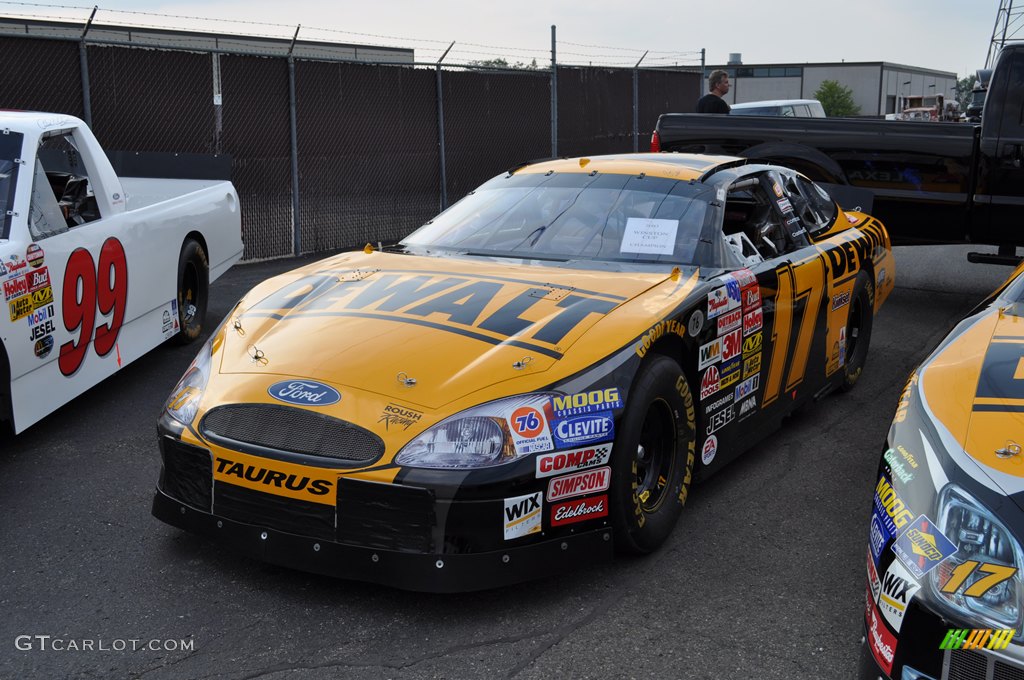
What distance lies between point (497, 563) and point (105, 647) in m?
1.26

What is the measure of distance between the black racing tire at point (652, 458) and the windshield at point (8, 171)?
10.6 feet

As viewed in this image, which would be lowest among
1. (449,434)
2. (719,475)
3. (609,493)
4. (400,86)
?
(719,475)

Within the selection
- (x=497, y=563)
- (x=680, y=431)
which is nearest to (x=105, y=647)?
(x=497, y=563)

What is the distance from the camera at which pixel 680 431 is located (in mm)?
4027

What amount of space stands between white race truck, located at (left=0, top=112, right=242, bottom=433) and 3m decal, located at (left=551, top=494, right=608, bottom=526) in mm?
2803

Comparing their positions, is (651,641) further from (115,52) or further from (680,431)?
(115,52)

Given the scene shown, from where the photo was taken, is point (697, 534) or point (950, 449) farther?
point (697, 534)

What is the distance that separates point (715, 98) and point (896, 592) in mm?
9670

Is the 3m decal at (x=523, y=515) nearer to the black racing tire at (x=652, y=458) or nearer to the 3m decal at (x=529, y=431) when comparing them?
the 3m decal at (x=529, y=431)

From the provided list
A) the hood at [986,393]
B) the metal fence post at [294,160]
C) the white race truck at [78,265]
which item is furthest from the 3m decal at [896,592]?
the metal fence post at [294,160]

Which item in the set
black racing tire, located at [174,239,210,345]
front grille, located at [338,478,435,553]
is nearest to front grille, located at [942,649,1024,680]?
front grille, located at [338,478,435,553]

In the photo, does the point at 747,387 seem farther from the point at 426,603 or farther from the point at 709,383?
the point at 426,603

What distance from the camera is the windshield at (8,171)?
5031 millimetres

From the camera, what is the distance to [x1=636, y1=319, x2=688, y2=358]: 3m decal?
3.76m
